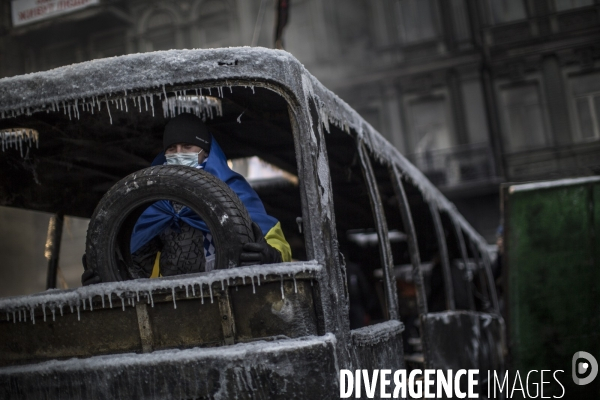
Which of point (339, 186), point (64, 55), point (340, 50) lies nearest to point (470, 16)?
point (340, 50)

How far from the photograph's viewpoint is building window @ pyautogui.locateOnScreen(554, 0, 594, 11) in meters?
20.3

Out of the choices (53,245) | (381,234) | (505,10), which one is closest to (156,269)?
(381,234)

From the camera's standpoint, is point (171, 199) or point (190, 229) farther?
point (190, 229)

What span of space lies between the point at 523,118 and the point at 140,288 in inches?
788

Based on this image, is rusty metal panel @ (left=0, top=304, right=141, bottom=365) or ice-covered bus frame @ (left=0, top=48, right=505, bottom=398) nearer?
ice-covered bus frame @ (left=0, top=48, right=505, bottom=398)

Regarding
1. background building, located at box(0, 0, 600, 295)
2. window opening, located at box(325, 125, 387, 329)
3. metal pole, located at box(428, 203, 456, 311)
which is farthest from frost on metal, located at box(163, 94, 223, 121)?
background building, located at box(0, 0, 600, 295)

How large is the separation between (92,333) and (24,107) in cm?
108

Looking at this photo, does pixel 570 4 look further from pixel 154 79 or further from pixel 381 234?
pixel 154 79

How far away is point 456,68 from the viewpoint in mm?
21031

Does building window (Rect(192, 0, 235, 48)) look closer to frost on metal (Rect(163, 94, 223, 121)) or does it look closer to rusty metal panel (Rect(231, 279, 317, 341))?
frost on metal (Rect(163, 94, 223, 121))

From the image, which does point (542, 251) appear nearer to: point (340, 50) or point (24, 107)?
point (24, 107)

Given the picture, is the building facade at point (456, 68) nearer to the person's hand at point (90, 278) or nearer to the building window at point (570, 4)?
the building window at point (570, 4)

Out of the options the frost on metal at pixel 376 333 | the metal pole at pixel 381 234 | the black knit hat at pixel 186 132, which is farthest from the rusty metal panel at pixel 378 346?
the black knit hat at pixel 186 132

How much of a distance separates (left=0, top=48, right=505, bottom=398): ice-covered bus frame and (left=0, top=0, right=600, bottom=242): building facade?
1837 cm
